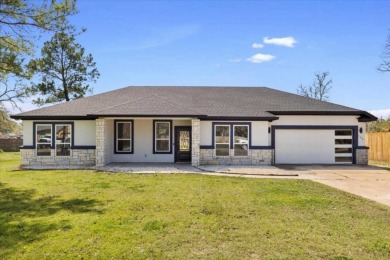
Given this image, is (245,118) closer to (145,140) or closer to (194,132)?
(194,132)

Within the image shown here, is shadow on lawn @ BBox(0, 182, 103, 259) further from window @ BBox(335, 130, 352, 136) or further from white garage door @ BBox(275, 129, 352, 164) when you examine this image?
window @ BBox(335, 130, 352, 136)

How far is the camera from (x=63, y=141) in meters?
17.0

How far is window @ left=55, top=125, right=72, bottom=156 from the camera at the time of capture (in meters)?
17.0

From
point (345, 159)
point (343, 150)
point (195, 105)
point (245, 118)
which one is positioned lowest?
point (345, 159)

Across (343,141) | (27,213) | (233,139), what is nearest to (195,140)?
(233,139)

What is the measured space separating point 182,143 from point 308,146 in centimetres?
769

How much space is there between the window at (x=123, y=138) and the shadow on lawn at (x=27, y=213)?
7.98 meters

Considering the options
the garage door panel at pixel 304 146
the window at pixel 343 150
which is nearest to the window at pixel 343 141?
the garage door panel at pixel 304 146

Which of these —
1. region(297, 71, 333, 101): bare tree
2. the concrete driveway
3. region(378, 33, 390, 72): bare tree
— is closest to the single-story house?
the concrete driveway

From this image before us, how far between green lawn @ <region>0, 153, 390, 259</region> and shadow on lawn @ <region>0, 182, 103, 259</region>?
0.02 m

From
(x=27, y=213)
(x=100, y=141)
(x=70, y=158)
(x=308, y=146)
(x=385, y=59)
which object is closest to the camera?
(x=27, y=213)

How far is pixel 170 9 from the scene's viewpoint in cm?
1400

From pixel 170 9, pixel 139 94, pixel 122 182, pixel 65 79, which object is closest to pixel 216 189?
pixel 122 182

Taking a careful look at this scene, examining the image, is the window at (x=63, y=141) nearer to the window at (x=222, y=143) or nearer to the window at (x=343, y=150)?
the window at (x=222, y=143)
